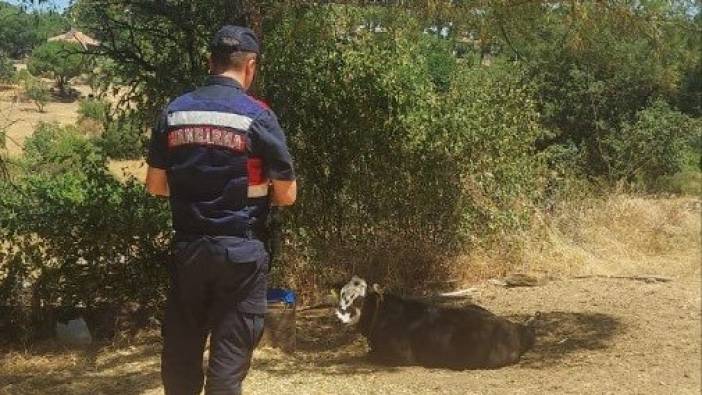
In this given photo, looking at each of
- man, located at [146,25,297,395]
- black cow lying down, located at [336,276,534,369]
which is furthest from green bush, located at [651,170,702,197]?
man, located at [146,25,297,395]

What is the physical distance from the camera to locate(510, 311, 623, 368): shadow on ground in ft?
19.4

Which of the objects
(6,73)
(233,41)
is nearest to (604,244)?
(6,73)

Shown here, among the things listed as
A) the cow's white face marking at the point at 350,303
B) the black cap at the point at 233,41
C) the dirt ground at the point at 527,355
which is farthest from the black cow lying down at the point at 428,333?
the black cap at the point at 233,41

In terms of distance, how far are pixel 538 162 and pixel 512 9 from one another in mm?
3738

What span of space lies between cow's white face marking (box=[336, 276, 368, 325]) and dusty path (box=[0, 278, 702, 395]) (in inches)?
12.7

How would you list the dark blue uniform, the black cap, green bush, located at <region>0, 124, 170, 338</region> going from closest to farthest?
the dark blue uniform
the black cap
green bush, located at <region>0, 124, 170, 338</region>

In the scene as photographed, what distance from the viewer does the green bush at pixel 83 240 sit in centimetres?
625

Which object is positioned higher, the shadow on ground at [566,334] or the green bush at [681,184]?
the green bush at [681,184]

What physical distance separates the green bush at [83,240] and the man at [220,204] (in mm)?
3402

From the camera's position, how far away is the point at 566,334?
6.52m

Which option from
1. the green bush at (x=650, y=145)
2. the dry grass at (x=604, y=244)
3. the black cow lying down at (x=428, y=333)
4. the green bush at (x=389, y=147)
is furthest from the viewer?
the green bush at (x=650, y=145)

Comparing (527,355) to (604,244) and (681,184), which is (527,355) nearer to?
(604,244)

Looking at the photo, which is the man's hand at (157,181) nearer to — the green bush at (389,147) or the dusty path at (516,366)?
the dusty path at (516,366)

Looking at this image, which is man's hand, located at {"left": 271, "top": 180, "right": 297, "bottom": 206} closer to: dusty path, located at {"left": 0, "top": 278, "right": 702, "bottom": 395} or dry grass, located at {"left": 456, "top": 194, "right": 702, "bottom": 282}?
dusty path, located at {"left": 0, "top": 278, "right": 702, "bottom": 395}
